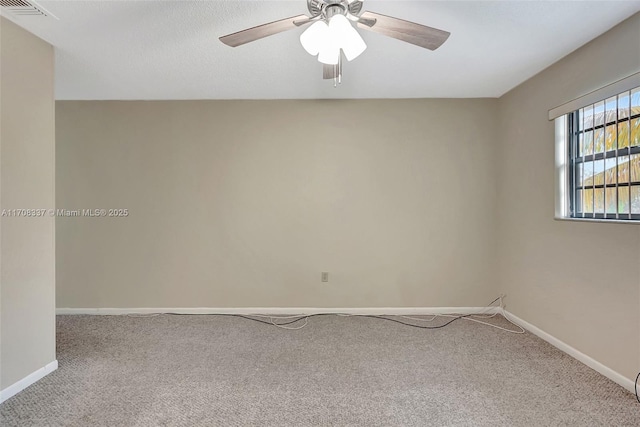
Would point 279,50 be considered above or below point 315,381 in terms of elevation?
above

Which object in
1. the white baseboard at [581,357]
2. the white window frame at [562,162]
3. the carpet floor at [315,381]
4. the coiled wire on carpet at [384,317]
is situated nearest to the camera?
the carpet floor at [315,381]

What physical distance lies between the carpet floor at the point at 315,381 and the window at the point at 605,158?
1170mm

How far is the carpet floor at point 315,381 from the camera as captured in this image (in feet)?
5.64

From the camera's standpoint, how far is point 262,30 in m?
1.58

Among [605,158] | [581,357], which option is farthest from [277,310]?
[605,158]

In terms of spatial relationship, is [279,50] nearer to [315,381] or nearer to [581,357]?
[315,381]

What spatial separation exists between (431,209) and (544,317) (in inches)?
54.8

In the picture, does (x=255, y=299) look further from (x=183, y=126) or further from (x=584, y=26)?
(x=584, y=26)

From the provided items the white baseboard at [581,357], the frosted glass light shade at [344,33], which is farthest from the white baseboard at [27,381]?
the white baseboard at [581,357]

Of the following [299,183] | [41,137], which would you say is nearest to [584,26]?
[299,183]

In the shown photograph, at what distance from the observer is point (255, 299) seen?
3430 mm

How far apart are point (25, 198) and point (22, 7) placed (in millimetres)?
1139

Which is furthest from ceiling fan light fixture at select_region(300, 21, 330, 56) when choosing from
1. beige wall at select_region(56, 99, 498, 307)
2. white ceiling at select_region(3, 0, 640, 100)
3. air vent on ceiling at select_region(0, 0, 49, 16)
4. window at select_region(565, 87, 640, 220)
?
window at select_region(565, 87, 640, 220)

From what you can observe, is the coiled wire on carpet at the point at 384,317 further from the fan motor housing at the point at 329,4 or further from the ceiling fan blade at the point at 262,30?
the fan motor housing at the point at 329,4
